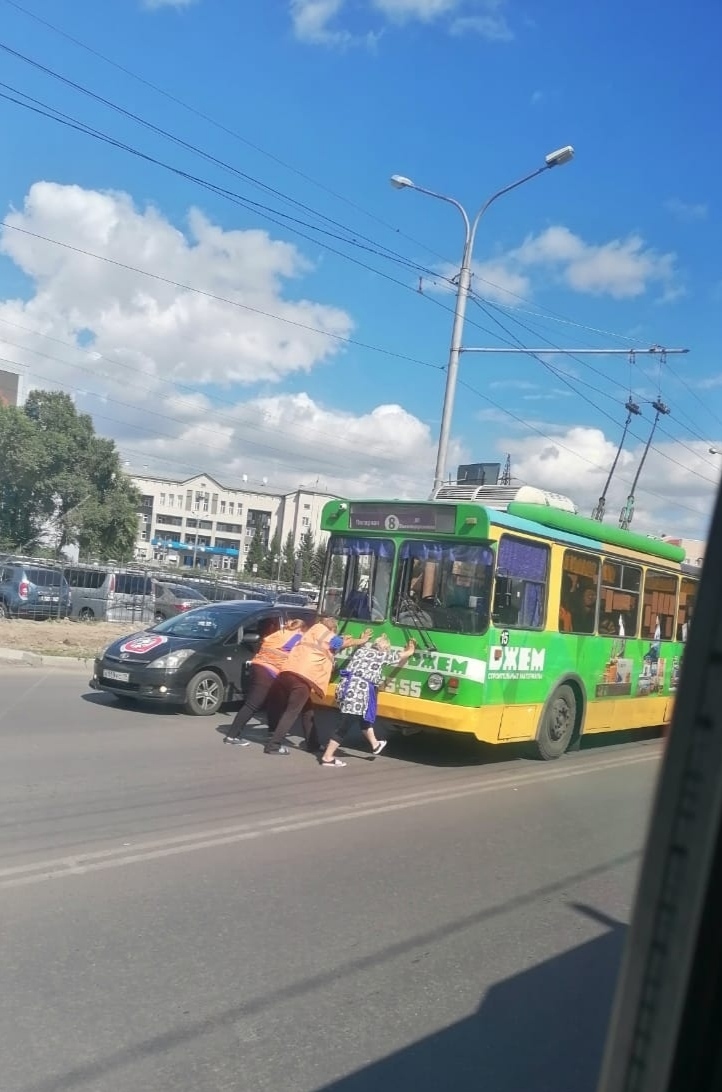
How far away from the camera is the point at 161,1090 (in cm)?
320

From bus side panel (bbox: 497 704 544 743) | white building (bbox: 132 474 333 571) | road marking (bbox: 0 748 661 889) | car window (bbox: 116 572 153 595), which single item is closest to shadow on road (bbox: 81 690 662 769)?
bus side panel (bbox: 497 704 544 743)

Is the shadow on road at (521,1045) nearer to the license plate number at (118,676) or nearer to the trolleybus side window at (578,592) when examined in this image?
the trolleybus side window at (578,592)

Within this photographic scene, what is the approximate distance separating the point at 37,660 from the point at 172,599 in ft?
42.3

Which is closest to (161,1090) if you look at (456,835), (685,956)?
(685,956)

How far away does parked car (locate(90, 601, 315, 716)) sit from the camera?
11.6 metres

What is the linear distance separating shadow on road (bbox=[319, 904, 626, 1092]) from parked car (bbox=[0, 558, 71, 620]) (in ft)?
76.2

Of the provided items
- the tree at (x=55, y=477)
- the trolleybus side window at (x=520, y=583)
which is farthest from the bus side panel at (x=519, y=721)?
the tree at (x=55, y=477)

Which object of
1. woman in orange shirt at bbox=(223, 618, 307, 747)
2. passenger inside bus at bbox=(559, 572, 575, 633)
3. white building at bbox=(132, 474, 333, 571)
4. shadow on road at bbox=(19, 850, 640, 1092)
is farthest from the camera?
white building at bbox=(132, 474, 333, 571)

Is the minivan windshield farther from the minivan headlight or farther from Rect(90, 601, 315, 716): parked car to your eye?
the minivan headlight

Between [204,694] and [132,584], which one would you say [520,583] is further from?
[132,584]

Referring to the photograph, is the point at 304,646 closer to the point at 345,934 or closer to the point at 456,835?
the point at 456,835

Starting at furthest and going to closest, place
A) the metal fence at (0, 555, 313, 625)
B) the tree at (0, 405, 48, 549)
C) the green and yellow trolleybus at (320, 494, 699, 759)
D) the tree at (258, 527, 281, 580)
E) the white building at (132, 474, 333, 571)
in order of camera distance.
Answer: the white building at (132, 474, 333, 571) → the tree at (258, 527, 281, 580) → the tree at (0, 405, 48, 549) → the metal fence at (0, 555, 313, 625) → the green and yellow trolleybus at (320, 494, 699, 759)

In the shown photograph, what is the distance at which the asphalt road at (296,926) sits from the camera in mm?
3508

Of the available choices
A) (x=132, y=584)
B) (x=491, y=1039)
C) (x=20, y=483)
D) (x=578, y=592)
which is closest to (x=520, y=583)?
(x=578, y=592)
